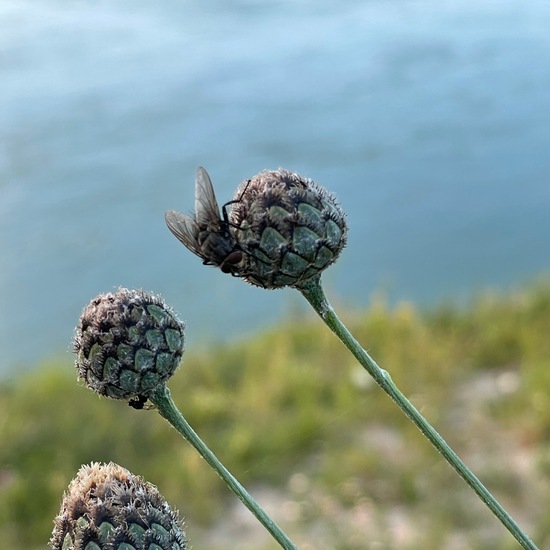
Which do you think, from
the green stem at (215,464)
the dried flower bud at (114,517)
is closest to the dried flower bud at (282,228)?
the green stem at (215,464)

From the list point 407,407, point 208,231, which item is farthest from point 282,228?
point 407,407

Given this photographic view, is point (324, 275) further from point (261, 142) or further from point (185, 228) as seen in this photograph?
point (185, 228)

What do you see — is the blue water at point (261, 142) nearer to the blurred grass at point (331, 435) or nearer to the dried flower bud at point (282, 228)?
the blurred grass at point (331, 435)

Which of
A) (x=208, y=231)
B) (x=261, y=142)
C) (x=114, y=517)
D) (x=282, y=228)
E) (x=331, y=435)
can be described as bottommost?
(x=114, y=517)

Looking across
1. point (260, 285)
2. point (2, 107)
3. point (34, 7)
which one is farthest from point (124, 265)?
point (260, 285)

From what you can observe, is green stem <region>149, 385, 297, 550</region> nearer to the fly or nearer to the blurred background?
the fly

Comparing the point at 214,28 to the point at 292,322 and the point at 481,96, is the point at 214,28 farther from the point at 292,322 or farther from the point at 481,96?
the point at 292,322
